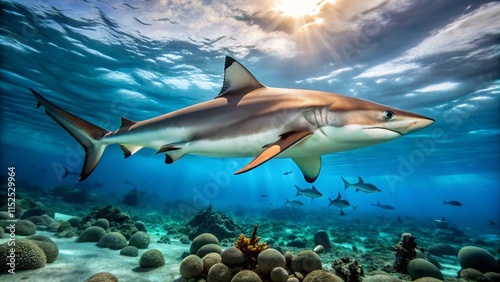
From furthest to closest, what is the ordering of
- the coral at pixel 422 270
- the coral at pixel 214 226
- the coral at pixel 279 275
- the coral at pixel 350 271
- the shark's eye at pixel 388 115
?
the coral at pixel 214 226 → the coral at pixel 422 270 → the coral at pixel 350 271 → the coral at pixel 279 275 → the shark's eye at pixel 388 115

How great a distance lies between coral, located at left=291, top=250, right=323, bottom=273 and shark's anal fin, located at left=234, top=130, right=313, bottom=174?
10.1 feet

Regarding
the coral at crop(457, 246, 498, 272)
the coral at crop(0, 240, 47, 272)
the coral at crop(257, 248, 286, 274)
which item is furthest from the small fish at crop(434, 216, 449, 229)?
the coral at crop(0, 240, 47, 272)

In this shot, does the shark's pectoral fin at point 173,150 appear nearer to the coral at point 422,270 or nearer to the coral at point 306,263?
the coral at point 306,263

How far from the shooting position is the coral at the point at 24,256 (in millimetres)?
4633

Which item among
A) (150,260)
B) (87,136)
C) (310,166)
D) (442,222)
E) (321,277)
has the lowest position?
(442,222)

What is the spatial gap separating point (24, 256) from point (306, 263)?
19.0 feet

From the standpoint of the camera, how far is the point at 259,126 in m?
3.37

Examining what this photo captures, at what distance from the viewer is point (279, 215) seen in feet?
101

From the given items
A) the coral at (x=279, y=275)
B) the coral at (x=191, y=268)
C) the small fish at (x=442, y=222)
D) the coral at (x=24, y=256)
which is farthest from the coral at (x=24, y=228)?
the small fish at (x=442, y=222)

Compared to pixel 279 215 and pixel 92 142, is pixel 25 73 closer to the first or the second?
pixel 92 142

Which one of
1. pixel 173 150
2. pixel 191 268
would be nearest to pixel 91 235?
pixel 191 268

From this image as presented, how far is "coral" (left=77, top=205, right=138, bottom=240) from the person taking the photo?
959 cm

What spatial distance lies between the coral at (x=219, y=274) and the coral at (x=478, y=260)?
769 centimetres

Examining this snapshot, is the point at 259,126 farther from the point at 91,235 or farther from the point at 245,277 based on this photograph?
the point at 91,235
